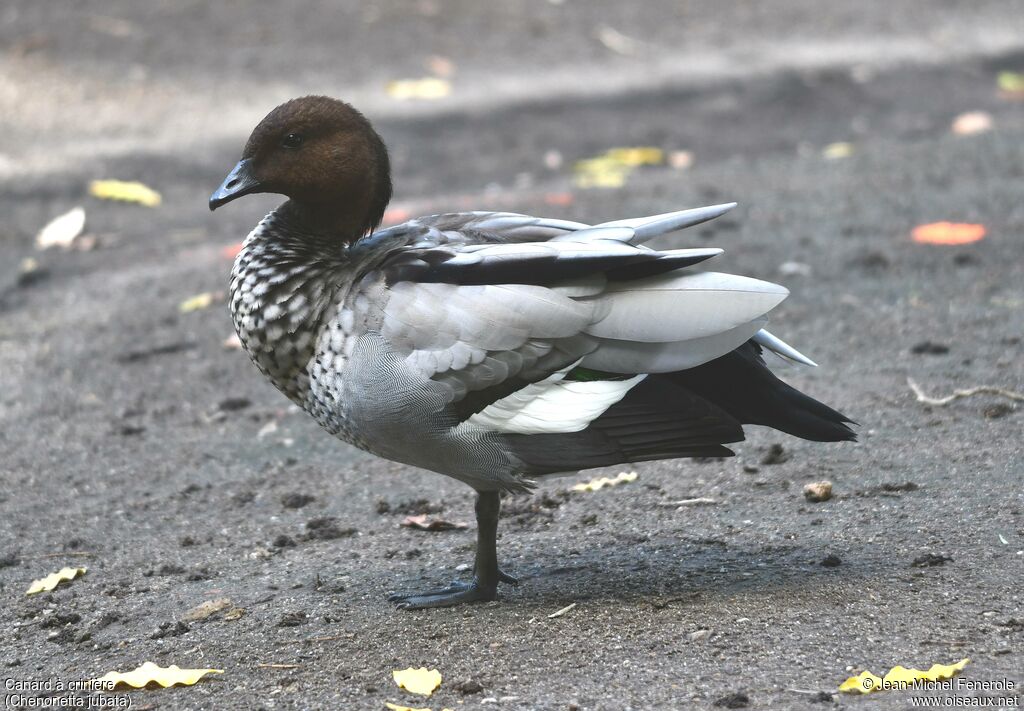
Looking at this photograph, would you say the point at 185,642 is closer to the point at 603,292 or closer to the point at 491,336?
the point at 491,336

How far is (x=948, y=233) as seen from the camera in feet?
21.2

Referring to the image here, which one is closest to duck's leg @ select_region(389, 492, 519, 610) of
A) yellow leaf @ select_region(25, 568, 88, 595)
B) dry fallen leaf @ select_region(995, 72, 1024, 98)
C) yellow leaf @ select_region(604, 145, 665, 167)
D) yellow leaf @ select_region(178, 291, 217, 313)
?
yellow leaf @ select_region(25, 568, 88, 595)

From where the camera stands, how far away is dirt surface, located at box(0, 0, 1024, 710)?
3191 mm

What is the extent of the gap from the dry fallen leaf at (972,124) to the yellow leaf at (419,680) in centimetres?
662

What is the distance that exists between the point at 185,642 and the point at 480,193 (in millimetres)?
4809

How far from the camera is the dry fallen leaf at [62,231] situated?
744 centimetres

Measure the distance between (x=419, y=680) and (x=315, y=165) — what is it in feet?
4.87

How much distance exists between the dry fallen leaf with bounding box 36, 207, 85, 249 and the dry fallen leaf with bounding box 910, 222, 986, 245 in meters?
4.68

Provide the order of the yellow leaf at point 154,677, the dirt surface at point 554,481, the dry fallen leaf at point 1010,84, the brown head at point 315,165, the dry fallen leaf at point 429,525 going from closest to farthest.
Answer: the yellow leaf at point 154,677 < the dirt surface at point 554,481 < the brown head at point 315,165 < the dry fallen leaf at point 429,525 < the dry fallen leaf at point 1010,84

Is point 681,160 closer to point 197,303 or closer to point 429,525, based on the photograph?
point 197,303

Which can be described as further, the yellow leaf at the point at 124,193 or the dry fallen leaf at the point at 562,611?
the yellow leaf at the point at 124,193

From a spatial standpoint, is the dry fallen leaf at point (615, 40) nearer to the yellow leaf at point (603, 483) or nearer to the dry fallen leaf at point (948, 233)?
the dry fallen leaf at point (948, 233)

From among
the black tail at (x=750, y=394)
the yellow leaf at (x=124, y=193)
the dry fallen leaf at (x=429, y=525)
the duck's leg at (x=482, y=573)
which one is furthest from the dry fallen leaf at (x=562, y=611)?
the yellow leaf at (x=124, y=193)

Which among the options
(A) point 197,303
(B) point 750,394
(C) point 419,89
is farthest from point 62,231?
(B) point 750,394
